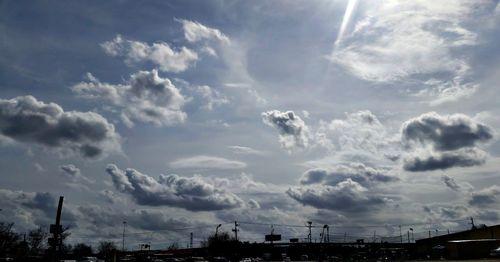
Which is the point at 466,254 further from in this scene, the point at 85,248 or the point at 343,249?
the point at 85,248

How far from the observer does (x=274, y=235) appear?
6821 inches

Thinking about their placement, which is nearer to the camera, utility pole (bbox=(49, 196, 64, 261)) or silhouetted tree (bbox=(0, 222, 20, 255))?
utility pole (bbox=(49, 196, 64, 261))

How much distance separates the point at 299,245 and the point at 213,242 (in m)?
47.3

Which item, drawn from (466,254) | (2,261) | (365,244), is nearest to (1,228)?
(2,261)

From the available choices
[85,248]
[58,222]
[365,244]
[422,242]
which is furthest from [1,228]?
[365,244]

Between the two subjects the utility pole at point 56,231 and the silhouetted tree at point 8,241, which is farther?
the silhouetted tree at point 8,241

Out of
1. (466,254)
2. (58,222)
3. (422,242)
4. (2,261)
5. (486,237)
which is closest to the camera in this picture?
(58,222)

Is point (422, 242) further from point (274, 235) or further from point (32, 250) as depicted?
point (32, 250)

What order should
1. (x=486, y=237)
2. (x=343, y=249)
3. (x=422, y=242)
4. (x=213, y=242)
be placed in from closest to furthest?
(x=486, y=237), (x=422, y=242), (x=213, y=242), (x=343, y=249)

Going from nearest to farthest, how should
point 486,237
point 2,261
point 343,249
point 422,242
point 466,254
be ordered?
point 2,261, point 466,254, point 486,237, point 422,242, point 343,249

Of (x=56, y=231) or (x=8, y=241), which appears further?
(x=8, y=241)

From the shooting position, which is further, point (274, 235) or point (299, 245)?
point (299, 245)

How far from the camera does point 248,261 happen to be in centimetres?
10300

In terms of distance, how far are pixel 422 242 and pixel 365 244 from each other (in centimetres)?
5847
